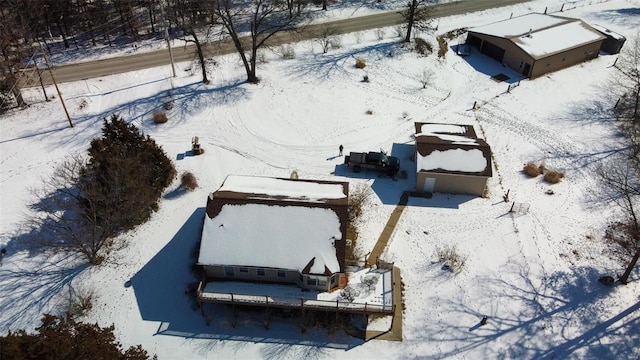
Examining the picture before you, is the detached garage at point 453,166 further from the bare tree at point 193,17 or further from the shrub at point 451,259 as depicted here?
the bare tree at point 193,17

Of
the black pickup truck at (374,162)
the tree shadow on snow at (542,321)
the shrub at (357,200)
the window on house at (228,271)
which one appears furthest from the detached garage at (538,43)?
the window on house at (228,271)

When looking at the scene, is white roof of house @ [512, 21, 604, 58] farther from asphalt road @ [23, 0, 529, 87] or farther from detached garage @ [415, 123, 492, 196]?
detached garage @ [415, 123, 492, 196]

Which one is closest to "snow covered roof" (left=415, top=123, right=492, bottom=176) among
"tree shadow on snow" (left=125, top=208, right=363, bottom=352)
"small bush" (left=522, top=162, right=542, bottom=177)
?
"small bush" (left=522, top=162, right=542, bottom=177)

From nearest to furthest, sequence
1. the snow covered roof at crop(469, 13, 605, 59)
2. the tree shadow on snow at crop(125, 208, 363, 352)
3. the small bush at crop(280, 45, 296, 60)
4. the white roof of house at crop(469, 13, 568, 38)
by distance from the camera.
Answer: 1. the tree shadow on snow at crop(125, 208, 363, 352)
2. the snow covered roof at crop(469, 13, 605, 59)
3. the small bush at crop(280, 45, 296, 60)
4. the white roof of house at crop(469, 13, 568, 38)

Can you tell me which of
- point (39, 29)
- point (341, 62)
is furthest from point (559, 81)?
point (39, 29)

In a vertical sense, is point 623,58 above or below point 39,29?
below

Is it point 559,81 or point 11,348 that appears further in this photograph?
point 559,81

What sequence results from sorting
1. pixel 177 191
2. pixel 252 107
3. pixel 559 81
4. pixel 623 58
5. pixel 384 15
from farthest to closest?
pixel 384 15
pixel 623 58
pixel 559 81
pixel 252 107
pixel 177 191

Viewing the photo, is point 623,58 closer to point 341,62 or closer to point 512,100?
point 512,100
